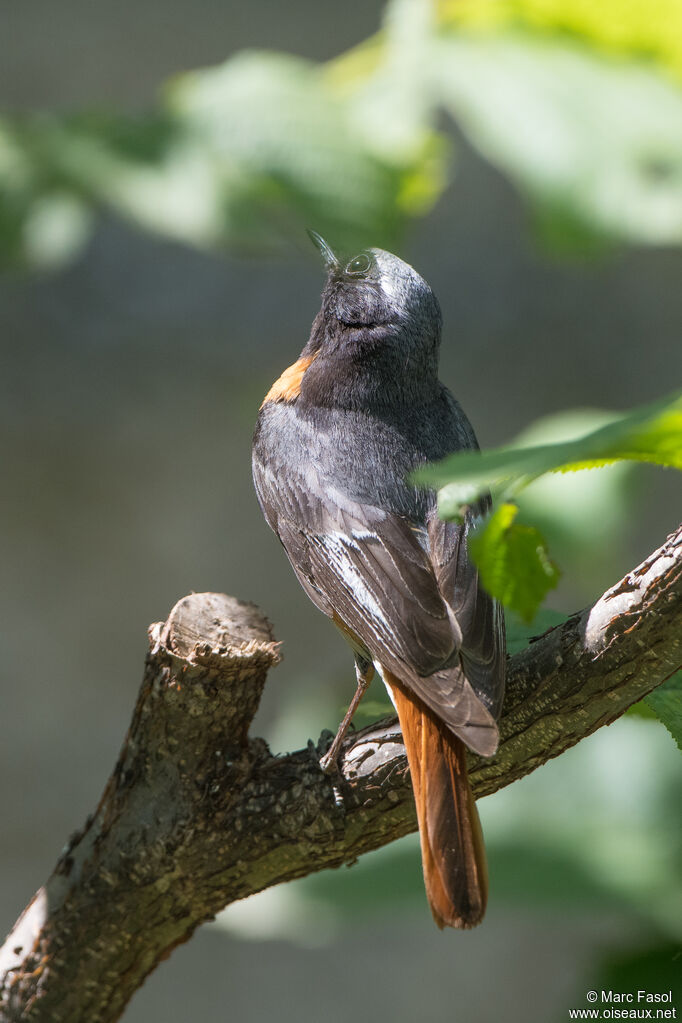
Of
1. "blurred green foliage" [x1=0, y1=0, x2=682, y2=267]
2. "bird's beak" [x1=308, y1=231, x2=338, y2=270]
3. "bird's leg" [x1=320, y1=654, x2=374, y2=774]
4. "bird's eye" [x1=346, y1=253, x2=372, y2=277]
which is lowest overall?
"bird's leg" [x1=320, y1=654, x2=374, y2=774]

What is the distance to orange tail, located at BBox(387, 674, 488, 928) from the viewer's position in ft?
4.96

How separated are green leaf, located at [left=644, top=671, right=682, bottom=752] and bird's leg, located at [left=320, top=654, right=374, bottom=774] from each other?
52cm

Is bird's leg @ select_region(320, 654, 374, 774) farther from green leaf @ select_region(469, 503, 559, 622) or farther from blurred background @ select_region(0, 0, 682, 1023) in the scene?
green leaf @ select_region(469, 503, 559, 622)

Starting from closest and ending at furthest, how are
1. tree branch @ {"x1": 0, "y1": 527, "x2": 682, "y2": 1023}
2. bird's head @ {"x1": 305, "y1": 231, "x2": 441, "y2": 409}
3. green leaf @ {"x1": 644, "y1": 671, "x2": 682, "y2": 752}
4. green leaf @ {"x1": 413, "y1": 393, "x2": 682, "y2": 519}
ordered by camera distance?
green leaf @ {"x1": 413, "y1": 393, "x2": 682, "y2": 519}, green leaf @ {"x1": 644, "y1": 671, "x2": 682, "y2": 752}, tree branch @ {"x1": 0, "y1": 527, "x2": 682, "y2": 1023}, bird's head @ {"x1": 305, "y1": 231, "x2": 441, "y2": 409}

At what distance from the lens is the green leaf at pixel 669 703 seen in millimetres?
1459

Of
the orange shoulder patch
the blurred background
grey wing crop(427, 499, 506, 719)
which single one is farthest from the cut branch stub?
the orange shoulder patch

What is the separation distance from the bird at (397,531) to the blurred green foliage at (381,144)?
Answer: 40 cm

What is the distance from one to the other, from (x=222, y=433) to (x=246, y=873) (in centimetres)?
532

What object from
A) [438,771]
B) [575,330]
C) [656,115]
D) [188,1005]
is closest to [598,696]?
[438,771]

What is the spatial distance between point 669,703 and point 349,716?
0.57 m

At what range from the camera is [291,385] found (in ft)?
7.34

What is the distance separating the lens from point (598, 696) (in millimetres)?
1593

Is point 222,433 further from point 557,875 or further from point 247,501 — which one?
point 557,875

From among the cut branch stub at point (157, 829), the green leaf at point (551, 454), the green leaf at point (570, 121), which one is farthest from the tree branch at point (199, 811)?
the green leaf at point (551, 454)
